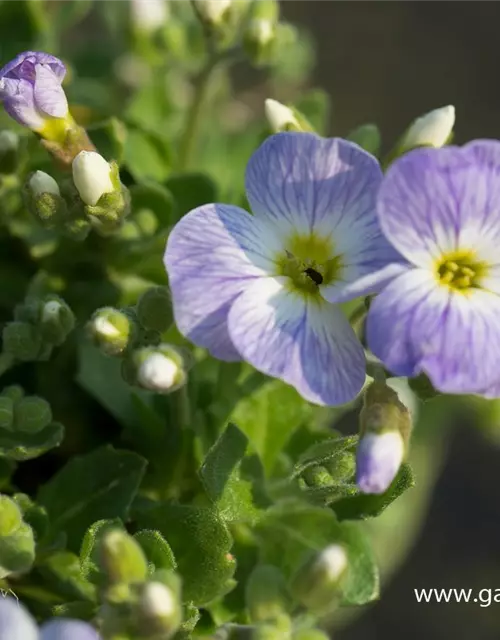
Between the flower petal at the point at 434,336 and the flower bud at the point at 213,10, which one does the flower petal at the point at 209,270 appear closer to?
the flower petal at the point at 434,336

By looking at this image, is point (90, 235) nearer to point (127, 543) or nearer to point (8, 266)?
point (8, 266)

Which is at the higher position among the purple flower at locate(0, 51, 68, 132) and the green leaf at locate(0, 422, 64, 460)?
the purple flower at locate(0, 51, 68, 132)

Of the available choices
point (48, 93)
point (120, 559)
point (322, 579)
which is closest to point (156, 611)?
point (120, 559)

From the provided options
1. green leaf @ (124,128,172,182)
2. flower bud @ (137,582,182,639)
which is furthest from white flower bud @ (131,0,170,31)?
flower bud @ (137,582,182,639)

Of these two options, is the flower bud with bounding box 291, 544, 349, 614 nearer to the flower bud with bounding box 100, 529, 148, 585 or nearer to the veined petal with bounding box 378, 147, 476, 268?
the flower bud with bounding box 100, 529, 148, 585

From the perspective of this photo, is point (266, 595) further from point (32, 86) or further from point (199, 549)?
point (32, 86)

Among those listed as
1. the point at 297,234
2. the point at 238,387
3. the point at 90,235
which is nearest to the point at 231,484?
the point at 238,387
